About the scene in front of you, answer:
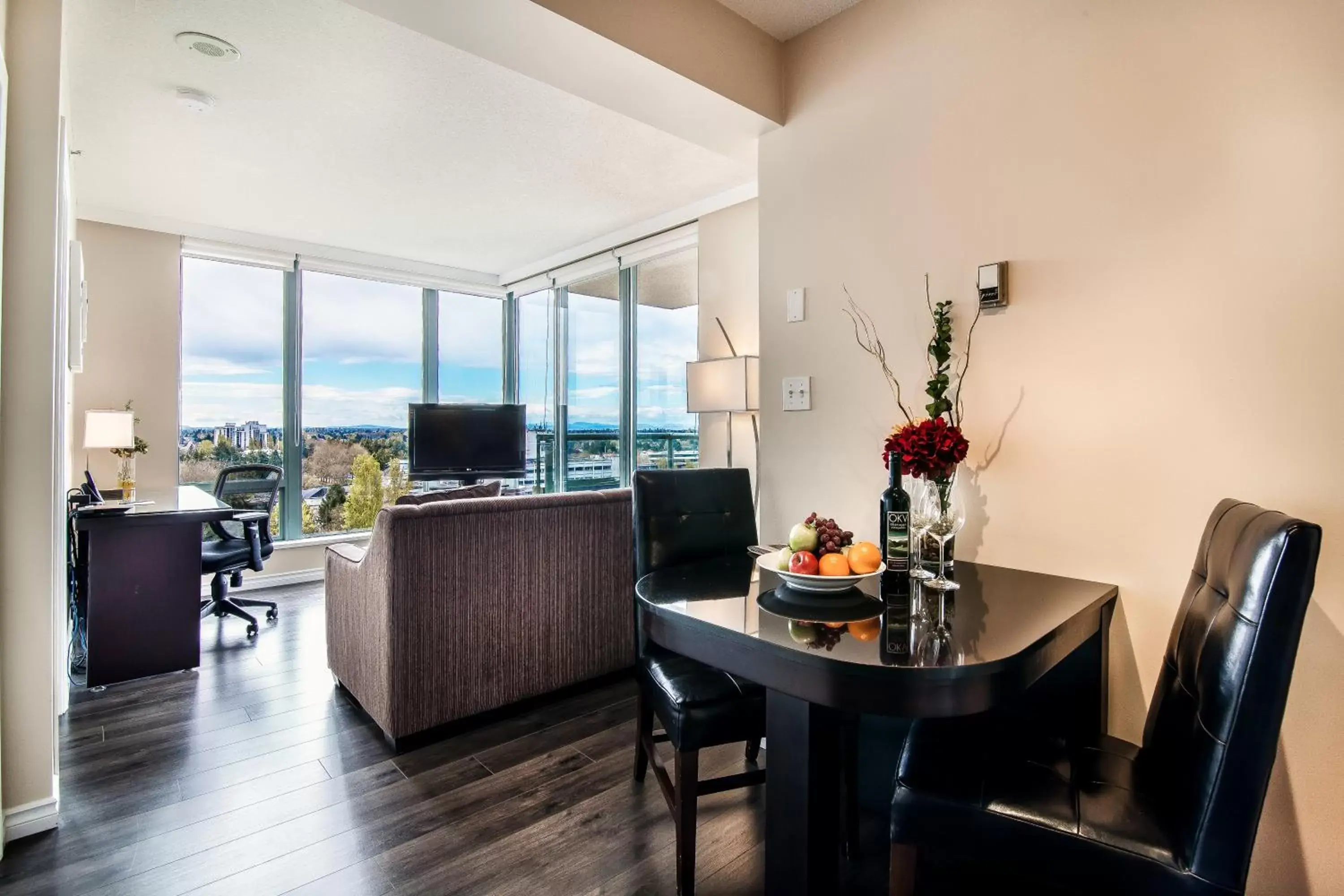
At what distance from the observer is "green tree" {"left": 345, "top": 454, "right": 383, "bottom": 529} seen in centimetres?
560

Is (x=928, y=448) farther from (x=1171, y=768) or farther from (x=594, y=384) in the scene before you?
(x=594, y=384)

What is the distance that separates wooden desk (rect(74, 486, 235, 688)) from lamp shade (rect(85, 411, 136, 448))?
0.75m

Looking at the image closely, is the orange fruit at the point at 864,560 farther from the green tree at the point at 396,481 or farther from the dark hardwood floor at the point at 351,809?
the green tree at the point at 396,481

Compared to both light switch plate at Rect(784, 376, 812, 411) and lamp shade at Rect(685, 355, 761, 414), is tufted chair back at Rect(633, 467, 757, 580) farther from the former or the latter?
lamp shade at Rect(685, 355, 761, 414)

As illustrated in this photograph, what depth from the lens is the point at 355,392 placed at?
5656 mm

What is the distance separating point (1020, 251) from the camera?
1807 millimetres

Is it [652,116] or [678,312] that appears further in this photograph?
[678,312]

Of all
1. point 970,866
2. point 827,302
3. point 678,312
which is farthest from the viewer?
point 678,312

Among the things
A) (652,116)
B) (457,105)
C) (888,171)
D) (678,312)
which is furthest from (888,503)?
(678,312)

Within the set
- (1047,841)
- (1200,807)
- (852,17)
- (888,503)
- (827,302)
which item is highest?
(852,17)

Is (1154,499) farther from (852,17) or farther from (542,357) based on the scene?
(542,357)

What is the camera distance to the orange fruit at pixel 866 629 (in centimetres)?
116

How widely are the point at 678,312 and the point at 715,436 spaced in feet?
3.43

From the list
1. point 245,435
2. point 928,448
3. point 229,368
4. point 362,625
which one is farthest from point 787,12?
point 245,435
